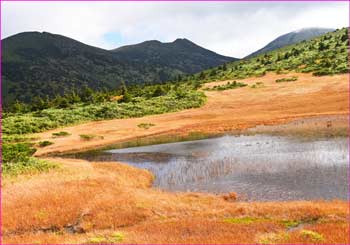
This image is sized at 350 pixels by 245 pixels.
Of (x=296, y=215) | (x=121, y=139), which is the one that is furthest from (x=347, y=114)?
(x=296, y=215)

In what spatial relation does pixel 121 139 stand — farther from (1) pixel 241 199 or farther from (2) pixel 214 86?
(2) pixel 214 86

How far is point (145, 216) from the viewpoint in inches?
867

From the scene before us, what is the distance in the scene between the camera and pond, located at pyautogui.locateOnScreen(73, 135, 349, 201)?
26984 mm

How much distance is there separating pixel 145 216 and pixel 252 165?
50.7ft

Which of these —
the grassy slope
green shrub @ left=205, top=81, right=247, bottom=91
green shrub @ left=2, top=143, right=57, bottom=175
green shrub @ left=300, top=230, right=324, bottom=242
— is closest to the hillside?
the grassy slope

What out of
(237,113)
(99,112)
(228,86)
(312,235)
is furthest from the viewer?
(228,86)

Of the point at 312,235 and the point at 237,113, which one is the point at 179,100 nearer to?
the point at 237,113

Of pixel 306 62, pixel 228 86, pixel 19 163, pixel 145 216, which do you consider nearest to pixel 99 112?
pixel 228 86

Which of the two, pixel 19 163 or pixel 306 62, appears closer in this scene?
pixel 19 163

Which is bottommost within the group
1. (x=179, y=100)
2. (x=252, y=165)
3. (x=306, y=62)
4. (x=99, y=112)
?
(x=252, y=165)

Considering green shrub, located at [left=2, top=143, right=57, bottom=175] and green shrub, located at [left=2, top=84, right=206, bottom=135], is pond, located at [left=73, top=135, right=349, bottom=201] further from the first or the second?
green shrub, located at [left=2, top=84, right=206, bottom=135]

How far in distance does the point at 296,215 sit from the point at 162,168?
20.0 m

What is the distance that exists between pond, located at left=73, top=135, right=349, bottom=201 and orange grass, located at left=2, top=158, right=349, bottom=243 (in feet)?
8.62

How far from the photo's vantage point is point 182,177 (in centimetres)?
3406
